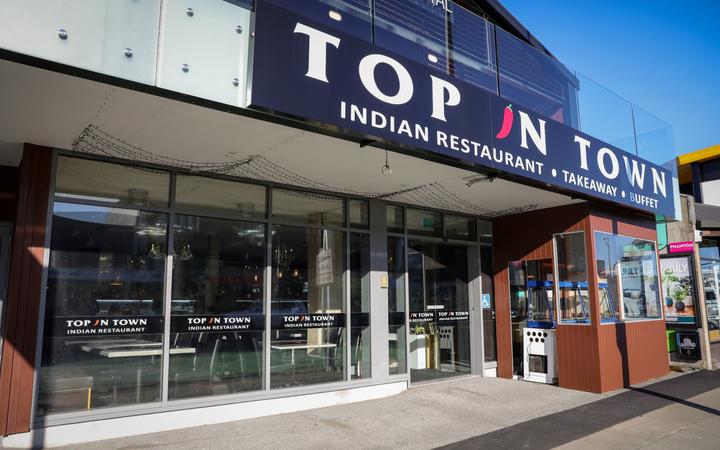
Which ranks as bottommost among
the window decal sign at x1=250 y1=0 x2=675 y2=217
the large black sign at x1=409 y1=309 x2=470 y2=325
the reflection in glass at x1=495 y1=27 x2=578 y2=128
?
the large black sign at x1=409 y1=309 x2=470 y2=325

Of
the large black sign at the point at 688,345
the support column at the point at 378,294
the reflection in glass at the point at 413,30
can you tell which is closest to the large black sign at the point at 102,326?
the support column at the point at 378,294

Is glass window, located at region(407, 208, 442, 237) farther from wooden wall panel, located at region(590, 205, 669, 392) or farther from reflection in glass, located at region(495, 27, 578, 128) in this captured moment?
wooden wall panel, located at region(590, 205, 669, 392)

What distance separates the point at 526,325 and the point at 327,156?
217 inches

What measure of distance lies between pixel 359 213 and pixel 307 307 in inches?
65.8

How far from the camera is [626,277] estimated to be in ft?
29.8

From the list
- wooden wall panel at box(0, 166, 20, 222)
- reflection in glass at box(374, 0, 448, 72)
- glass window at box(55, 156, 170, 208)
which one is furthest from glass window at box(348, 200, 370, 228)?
wooden wall panel at box(0, 166, 20, 222)

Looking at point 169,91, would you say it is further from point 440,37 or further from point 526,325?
point 526,325

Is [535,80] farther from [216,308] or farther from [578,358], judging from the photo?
[216,308]

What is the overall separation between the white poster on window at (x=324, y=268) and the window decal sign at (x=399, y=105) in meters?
2.60

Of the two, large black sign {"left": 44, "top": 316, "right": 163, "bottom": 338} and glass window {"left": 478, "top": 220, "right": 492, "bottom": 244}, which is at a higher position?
glass window {"left": 478, "top": 220, "right": 492, "bottom": 244}

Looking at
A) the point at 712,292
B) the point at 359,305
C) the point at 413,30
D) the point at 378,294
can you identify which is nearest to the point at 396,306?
the point at 378,294

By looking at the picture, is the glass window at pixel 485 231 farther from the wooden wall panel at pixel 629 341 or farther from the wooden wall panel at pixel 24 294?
the wooden wall panel at pixel 24 294

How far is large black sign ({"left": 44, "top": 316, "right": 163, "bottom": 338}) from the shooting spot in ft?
16.8

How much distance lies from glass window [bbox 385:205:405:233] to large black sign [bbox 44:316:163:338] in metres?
3.79
